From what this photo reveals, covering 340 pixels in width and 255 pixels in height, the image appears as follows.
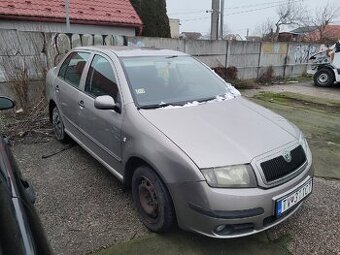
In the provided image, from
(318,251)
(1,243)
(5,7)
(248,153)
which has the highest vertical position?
(5,7)

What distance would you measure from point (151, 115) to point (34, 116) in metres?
3.89

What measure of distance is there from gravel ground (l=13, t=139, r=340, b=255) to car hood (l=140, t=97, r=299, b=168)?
888 millimetres

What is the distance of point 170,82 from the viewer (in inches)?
138

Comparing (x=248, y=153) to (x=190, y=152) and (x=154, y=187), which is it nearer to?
(x=190, y=152)

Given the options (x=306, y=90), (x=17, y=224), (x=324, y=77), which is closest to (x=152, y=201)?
(x=17, y=224)

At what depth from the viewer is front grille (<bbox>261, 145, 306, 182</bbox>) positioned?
2.46m

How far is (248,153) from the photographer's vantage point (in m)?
2.47

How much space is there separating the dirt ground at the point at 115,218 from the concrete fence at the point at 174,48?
2.76 meters

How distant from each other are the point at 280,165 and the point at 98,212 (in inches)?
70.9

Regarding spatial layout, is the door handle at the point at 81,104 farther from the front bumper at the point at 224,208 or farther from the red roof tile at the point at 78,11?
the red roof tile at the point at 78,11

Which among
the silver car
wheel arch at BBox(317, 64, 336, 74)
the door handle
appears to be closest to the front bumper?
the silver car

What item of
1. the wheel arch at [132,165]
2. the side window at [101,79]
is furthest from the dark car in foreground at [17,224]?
the side window at [101,79]

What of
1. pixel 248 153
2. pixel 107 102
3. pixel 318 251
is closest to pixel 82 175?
pixel 107 102

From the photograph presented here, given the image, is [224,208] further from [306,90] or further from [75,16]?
[306,90]
